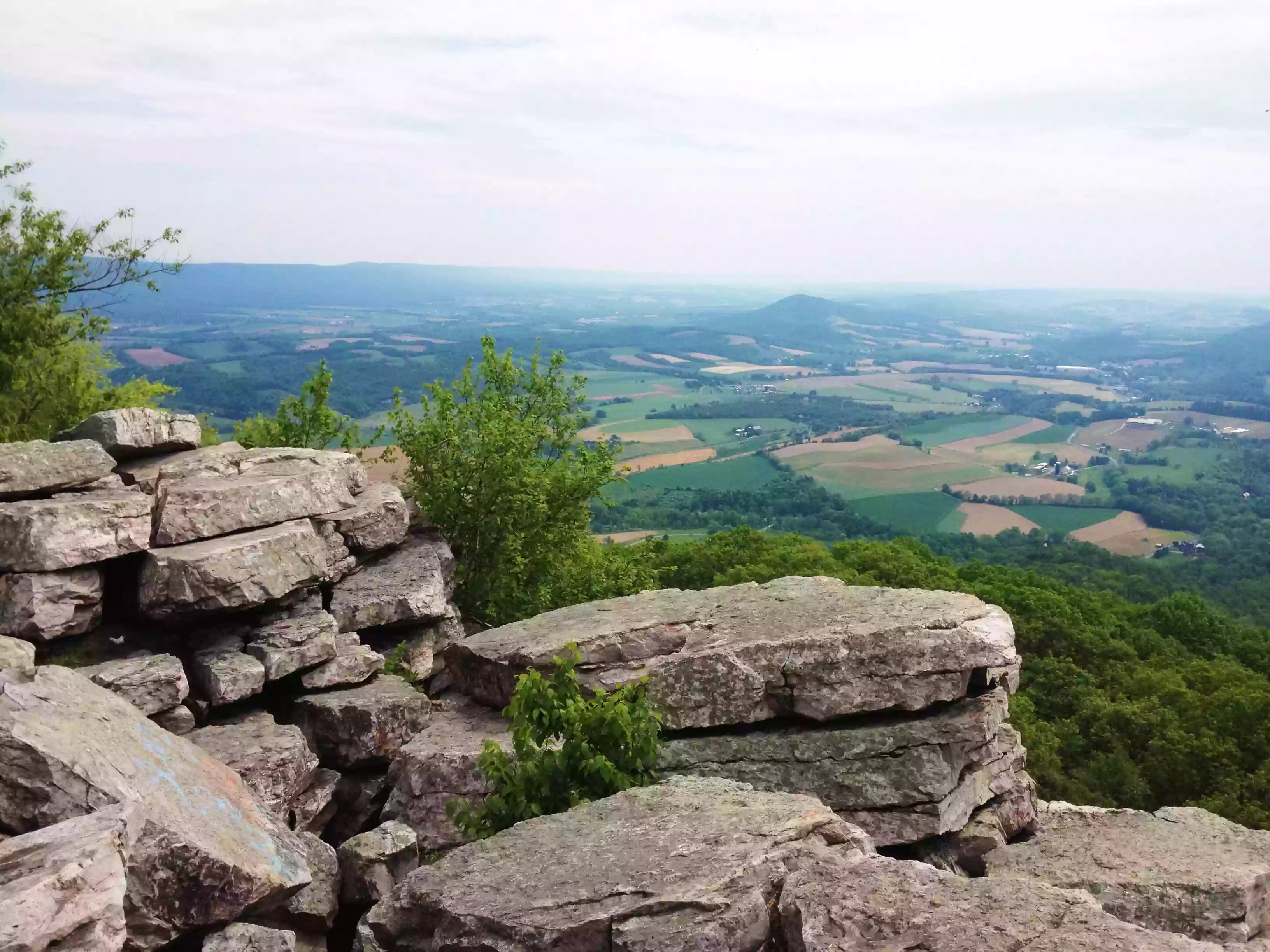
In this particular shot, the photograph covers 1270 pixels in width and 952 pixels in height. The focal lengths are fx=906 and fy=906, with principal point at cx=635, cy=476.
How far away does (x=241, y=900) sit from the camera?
10133 millimetres

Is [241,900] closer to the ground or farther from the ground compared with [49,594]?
closer to the ground

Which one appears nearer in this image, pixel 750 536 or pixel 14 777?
pixel 14 777

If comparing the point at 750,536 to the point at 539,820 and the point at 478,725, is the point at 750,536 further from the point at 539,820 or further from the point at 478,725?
the point at 539,820

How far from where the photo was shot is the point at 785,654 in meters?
14.2

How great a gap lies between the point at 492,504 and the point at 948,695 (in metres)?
13.1

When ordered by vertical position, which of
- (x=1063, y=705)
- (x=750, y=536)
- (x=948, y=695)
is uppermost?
(x=948, y=695)

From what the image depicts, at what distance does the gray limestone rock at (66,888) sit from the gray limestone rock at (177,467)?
367 inches

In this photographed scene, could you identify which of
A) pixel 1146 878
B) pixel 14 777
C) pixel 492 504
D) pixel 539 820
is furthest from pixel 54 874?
pixel 492 504

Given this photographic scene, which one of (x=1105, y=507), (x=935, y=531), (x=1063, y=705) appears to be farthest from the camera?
(x=1105, y=507)

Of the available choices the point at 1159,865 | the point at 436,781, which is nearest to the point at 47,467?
the point at 436,781

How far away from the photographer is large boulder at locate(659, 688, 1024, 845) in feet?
43.3

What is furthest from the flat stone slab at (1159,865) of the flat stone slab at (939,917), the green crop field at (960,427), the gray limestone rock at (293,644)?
the green crop field at (960,427)

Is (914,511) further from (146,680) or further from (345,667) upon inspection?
(146,680)

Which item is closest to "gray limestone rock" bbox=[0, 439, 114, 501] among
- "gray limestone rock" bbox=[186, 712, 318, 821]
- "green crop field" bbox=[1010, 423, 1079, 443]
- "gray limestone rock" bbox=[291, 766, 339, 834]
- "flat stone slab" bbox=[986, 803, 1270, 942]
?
"gray limestone rock" bbox=[186, 712, 318, 821]
